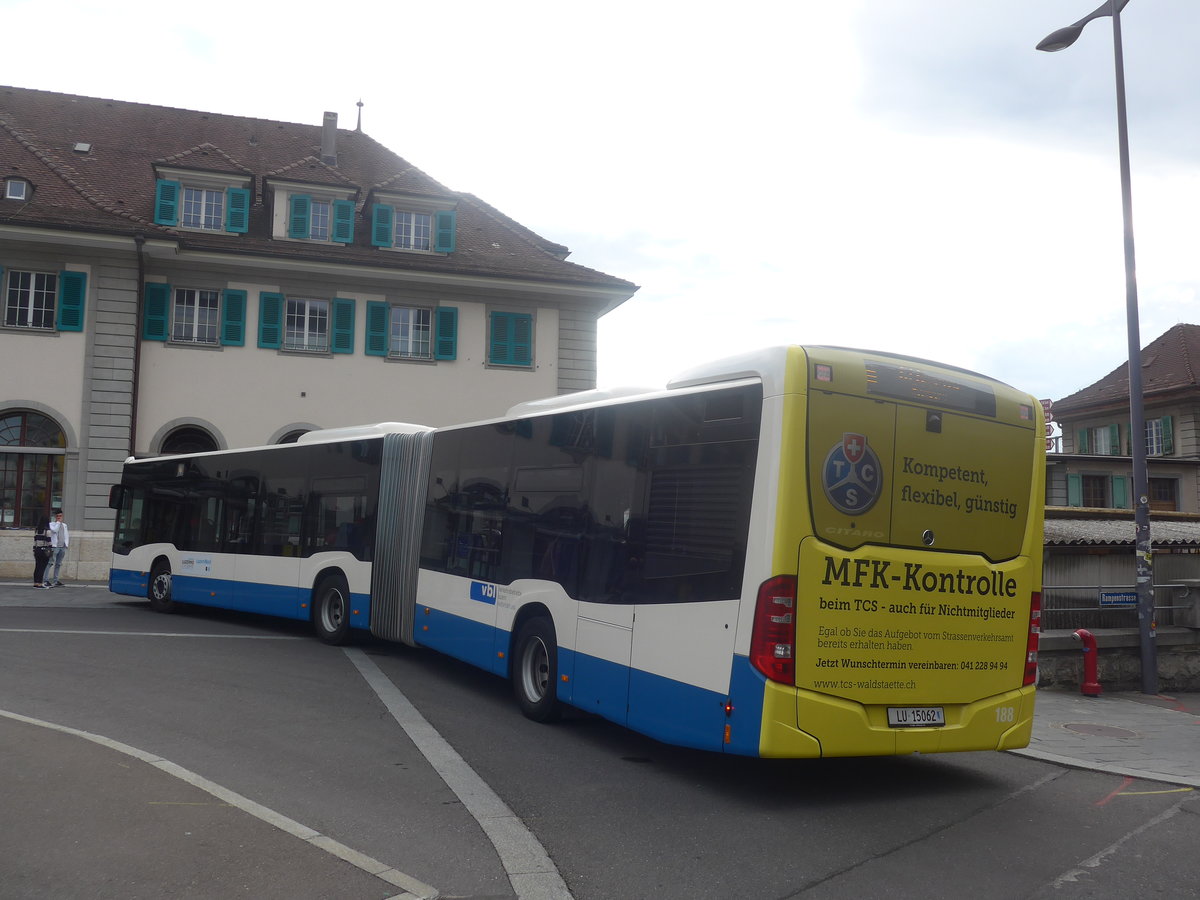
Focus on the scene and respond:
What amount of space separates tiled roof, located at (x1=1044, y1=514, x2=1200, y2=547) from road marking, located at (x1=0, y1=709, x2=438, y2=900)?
10.9 m

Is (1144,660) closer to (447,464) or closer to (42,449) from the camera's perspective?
(447,464)

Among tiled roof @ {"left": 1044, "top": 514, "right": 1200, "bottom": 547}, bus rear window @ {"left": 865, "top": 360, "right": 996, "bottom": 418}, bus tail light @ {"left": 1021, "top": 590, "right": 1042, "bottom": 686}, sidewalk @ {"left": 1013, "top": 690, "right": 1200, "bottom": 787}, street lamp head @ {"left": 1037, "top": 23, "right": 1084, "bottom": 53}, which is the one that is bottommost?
sidewalk @ {"left": 1013, "top": 690, "right": 1200, "bottom": 787}

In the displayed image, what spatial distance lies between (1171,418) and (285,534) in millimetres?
44153

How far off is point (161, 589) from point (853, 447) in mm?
15016

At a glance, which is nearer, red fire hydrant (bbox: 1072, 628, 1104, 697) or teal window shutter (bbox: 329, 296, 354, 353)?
red fire hydrant (bbox: 1072, 628, 1104, 697)

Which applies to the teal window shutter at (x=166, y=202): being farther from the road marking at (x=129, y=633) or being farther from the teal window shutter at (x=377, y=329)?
Result: the road marking at (x=129, y=633)

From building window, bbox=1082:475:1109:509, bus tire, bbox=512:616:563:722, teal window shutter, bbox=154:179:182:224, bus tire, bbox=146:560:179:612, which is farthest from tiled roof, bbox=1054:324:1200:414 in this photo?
bus tire, bbox=512:616:563:722

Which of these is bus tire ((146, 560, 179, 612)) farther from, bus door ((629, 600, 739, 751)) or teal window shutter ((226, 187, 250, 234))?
bus door ((629, 600, 739, 751))

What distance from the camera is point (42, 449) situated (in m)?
26.4

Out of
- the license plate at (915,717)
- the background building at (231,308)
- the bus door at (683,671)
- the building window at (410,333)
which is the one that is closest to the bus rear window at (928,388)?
the bus door at (683,671)

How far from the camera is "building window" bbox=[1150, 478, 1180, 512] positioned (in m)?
40.2

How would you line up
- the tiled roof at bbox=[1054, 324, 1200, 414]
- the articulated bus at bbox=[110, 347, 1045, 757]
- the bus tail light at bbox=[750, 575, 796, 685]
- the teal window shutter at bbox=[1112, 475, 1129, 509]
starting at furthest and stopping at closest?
the tiled roof at bbox=[1054, 324, 1200, 414] → the teal window shutter at bbox=[1112, 475, 1129, 509] → the articulated bus at bbox=[110, 347, 1045, 757] → the bus tail light at bbox=[750, 575, 796, 685]

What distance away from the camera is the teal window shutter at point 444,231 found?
30.0 m

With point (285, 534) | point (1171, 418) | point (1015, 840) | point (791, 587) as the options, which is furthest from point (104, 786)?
point (1171, 418)
